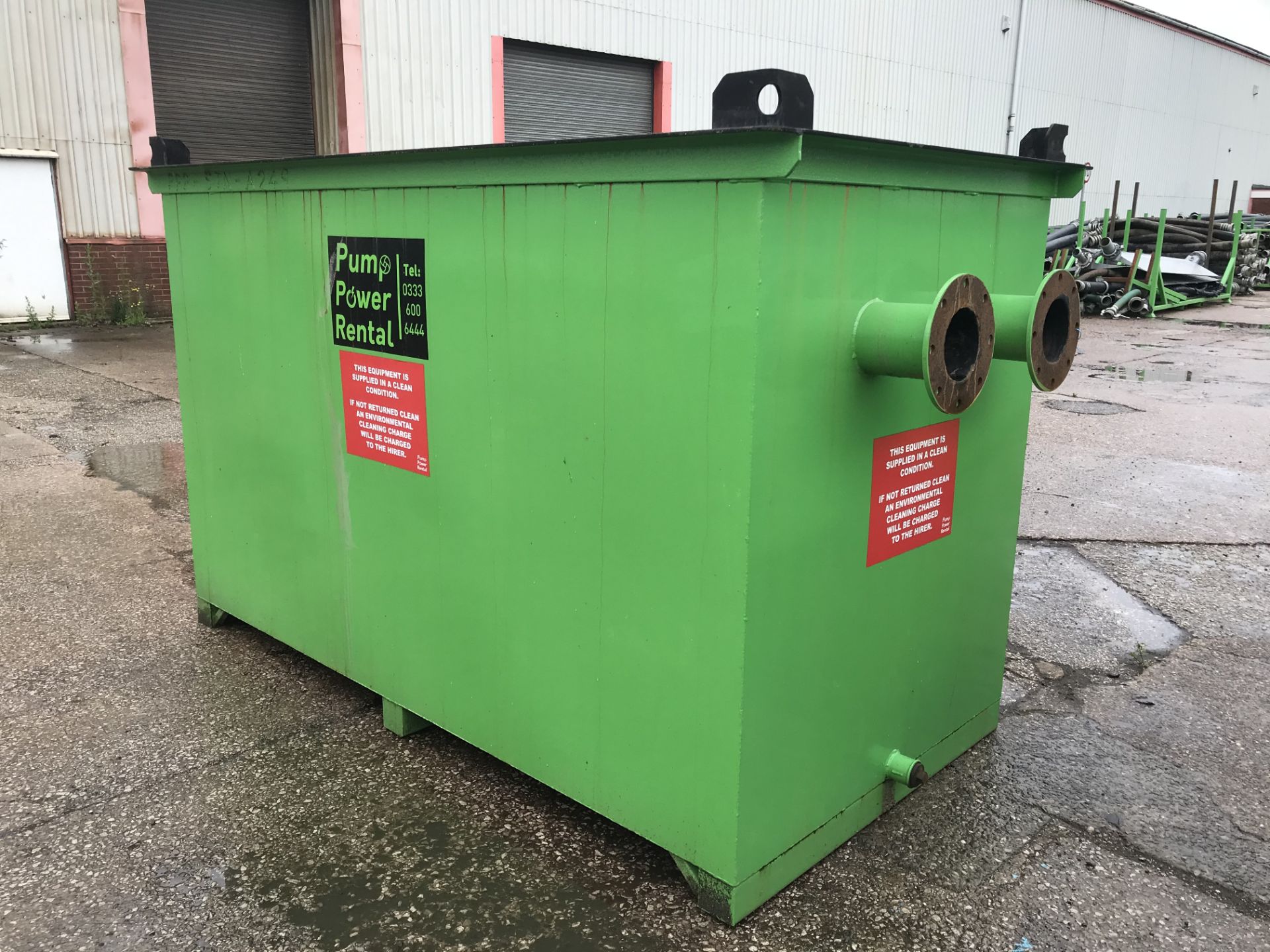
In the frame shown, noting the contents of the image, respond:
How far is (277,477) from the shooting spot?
122 inches

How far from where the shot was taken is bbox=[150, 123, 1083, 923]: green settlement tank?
191 cm

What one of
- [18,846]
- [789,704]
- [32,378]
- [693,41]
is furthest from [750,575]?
[693,41]

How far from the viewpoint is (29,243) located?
11906 millimetres

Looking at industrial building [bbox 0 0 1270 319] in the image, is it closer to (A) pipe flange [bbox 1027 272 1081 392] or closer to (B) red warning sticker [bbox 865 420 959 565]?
(B) red warning sticker [bbox 865 420 959 565]

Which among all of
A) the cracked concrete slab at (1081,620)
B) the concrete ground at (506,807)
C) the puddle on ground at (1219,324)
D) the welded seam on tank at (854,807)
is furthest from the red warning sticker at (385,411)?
the puddle on ground at (1219,324)

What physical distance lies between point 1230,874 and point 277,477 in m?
2.76

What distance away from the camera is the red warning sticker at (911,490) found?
7.34 ft

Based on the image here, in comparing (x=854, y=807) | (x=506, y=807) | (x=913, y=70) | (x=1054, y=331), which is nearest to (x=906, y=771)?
(x=854, y=807)

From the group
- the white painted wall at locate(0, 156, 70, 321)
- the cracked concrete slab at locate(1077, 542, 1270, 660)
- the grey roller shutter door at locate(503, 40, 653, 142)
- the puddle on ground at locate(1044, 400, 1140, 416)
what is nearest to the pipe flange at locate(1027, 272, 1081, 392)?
the cracked concrete slab at locate(1077, 542, 1270, 660)

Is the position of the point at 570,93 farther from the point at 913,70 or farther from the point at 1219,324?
the point at 1219,324

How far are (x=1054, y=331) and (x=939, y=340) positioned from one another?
→ 36 centimetres

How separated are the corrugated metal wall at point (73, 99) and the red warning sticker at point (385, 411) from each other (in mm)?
11247

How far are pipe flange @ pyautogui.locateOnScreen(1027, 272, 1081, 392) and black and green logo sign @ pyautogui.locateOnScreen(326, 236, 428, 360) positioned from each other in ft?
4.59

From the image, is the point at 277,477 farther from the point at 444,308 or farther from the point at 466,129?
the point at 466,129
